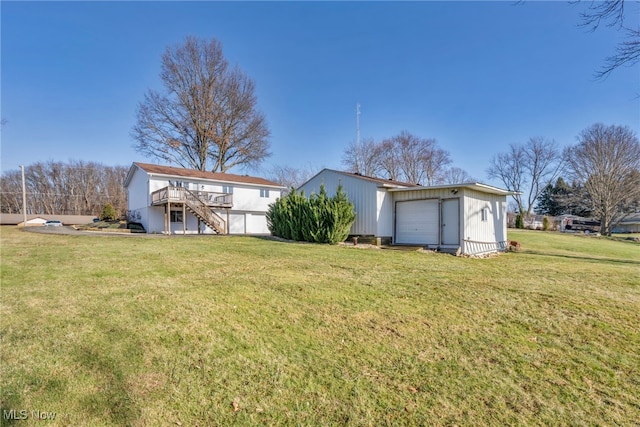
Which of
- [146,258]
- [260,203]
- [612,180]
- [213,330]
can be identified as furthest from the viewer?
[612,180]

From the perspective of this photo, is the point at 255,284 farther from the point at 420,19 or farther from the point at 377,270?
the point at 420,19

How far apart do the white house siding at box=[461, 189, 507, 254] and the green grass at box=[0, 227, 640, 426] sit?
20.3ft

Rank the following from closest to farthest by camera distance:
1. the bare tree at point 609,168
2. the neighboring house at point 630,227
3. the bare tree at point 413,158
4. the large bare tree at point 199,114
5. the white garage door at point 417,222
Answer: the white garage door at point 417,222 → the large bare tree at point 199,114 → the bare tree at point 609,168 → the bare tree at point 413,158 → the neighboring house at point 630,227

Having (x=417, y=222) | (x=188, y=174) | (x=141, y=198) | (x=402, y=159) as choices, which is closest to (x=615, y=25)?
(x=417, y=222)

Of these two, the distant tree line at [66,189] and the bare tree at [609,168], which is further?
the distant tree line at [66,189]

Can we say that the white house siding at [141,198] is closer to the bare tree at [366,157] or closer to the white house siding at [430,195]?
the white house siding at [430,195]

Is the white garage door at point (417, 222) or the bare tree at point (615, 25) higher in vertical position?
the bare tree at point (615, 25)

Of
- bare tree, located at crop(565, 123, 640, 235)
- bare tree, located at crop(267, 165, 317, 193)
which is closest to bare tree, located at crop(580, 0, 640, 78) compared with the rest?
bare tree, located at crop(565, 123, 640, 235)

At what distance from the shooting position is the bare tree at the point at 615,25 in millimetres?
5789

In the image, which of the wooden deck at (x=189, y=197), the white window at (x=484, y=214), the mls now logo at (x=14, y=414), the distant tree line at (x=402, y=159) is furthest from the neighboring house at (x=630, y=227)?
the mls now logo at (x=14, y=414)

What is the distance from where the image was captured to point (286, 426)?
228 centimetres

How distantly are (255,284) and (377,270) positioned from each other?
308 centimetres

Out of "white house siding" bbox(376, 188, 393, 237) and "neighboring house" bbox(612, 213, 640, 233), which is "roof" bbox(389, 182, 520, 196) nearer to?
"white house siding" bbox(376, 188, 393, 237)

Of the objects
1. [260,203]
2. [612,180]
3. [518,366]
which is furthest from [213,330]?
[612,180]
